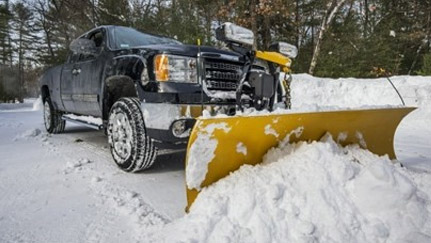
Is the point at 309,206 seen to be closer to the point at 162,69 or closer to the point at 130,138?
the point at 162,69

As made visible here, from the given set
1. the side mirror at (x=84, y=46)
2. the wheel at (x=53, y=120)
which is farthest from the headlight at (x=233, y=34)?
the wheel at (x=53, y=120)

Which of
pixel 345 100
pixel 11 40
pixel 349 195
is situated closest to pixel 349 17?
pixel 345 100

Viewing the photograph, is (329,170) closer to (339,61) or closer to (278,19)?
(339,61)

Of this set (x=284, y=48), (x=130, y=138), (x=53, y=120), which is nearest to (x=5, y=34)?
(x=53, y=120)

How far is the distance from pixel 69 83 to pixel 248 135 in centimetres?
389

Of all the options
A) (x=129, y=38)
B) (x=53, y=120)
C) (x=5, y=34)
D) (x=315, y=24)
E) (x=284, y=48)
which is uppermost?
(x=5, y=34)

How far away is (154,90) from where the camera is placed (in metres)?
3.10

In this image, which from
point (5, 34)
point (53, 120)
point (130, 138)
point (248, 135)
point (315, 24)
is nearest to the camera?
point (248, 135)

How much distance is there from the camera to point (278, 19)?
1555cm

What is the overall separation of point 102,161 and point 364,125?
3023mm

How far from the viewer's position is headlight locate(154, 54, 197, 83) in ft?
10.2

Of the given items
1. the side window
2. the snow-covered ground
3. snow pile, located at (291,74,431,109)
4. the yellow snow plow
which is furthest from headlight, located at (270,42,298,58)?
snow pile, located at (291,74,431,109)

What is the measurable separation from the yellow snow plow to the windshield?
5.94 ft

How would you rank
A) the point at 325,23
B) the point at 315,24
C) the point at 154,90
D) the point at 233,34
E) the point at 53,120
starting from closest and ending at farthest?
the point at 233,34, the point at 154,90, the point at 53,120, the point at 325,23, the point at 315,24
